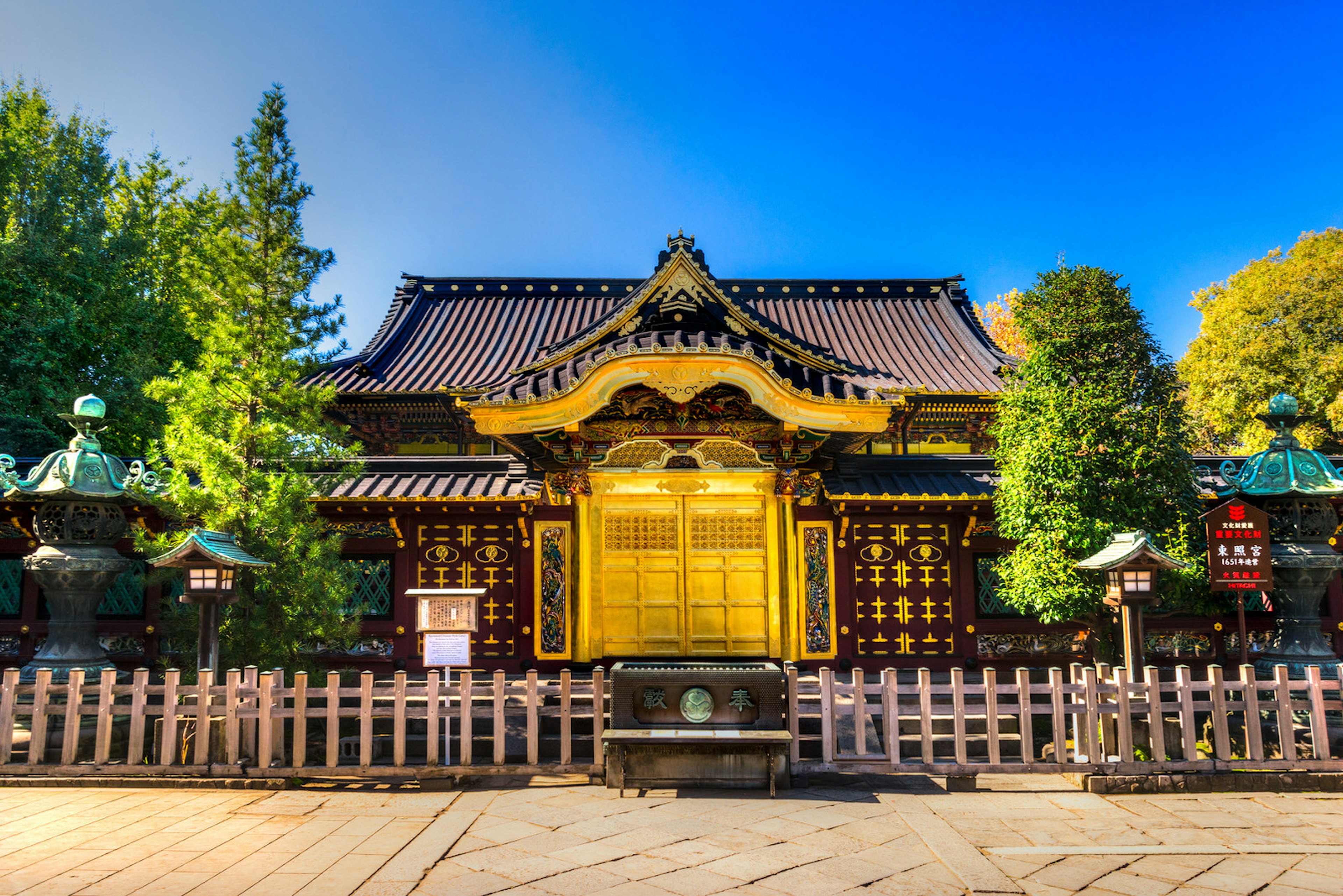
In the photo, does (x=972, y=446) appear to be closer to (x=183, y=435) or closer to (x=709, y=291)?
(x=709, y=291)

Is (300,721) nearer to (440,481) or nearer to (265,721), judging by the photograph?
(265,721)

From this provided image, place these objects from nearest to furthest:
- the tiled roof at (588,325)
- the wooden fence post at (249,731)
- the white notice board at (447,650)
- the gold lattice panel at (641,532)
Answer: the wooden fence post at (249,731), the white notice board at (447,650), the gold lattice panel at (641,532), the tiled roof at (588,325)

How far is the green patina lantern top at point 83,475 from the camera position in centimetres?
952

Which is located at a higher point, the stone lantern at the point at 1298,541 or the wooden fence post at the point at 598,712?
the stone lantern at the point at 1298,541

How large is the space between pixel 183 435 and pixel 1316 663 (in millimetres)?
13925

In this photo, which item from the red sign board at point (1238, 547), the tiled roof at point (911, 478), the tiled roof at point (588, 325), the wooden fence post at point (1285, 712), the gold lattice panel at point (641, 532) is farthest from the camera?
the tiled roof at point (588, 325)

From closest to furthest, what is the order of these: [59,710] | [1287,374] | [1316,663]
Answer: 1. [59,710]
2. [1316,663]
3. [1287,374]

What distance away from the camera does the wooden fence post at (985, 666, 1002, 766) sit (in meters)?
7.18

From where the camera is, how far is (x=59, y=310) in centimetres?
1584

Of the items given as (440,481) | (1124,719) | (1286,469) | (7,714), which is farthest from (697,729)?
(1286,469)

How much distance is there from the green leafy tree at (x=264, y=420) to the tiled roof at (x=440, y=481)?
4.68 ft

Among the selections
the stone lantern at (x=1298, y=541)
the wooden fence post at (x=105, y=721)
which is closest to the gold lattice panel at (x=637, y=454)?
the wooden fence post at (x=105, y=721)

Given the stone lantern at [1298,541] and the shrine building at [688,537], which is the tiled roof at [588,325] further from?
the stone lantern at [1298,541]

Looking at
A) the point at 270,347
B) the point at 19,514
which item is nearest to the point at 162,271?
the point at 19,514
